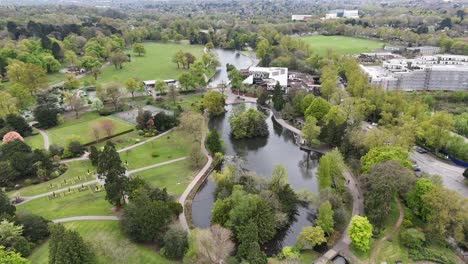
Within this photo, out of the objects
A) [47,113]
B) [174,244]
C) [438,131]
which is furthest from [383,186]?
[47,113]

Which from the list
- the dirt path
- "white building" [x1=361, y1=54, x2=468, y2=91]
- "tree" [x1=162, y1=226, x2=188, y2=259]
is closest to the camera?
"tree" [x1=162, y1=226, x2=188, y2=259]

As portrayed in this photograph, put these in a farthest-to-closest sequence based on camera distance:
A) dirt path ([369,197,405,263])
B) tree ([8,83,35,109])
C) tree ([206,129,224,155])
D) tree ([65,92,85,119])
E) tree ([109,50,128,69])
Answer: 1. tree ([109,50,128,69])
2. tree ([8,83,35,109])
3. tree ([65,92,85,119])
4. tree ([206,129,224,155])
5. dirt path ([369,197,405,263])

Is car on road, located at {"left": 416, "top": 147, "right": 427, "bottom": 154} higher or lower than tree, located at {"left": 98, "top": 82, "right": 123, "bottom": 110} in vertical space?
lower

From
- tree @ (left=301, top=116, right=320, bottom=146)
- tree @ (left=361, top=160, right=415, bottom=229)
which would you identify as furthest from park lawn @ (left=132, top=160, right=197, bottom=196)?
tree @ (left=361, top=160, right=415, bottom=229)

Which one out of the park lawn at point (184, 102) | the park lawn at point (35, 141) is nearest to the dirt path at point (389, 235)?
the park lawn at point (184, 102)

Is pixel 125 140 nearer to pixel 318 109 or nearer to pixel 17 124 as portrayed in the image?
pixel 17 124

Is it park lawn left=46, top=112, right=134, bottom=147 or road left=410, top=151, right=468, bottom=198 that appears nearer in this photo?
road left=410, top=151, right=468, bottom=198

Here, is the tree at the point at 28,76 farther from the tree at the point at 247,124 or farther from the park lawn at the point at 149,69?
the tree at the point at 247,124

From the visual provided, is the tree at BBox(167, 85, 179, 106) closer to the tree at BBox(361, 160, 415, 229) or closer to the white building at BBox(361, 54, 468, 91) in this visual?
the white building at BBox(361, 54, 468, 91)
